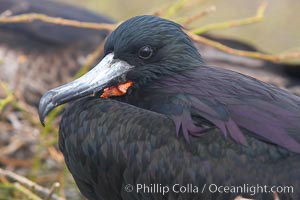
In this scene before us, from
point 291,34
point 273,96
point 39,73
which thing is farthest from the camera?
point 291,34

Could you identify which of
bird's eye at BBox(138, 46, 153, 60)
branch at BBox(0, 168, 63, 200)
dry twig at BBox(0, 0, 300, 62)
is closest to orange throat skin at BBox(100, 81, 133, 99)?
bird's eye at BBox(138, 46, 153, 60)

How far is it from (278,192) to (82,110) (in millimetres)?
747

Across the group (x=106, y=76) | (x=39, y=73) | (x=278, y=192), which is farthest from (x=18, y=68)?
(x=278, y=192)

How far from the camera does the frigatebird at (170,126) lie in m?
3.46

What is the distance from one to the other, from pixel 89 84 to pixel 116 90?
0.40 feet

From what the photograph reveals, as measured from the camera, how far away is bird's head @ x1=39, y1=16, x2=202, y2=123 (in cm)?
372

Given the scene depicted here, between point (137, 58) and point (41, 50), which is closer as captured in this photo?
point (137, 58)

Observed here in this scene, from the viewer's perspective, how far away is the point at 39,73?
6312mm

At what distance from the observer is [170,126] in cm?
352

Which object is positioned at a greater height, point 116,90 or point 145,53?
point 145,53

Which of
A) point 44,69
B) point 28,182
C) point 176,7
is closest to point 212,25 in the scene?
point 176,7

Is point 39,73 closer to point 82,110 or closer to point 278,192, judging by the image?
point 82,110

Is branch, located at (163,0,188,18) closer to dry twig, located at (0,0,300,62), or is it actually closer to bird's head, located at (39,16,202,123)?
dry twig, located at (0,0,300,62)

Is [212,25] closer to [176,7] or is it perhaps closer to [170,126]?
[176,7]
